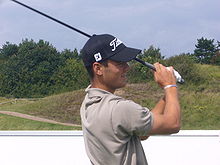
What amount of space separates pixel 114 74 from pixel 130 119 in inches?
9.4

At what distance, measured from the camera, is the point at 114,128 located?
5.90 feet

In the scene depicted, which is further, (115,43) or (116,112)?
(115,43)

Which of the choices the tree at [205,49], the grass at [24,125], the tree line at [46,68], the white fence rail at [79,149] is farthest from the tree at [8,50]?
the white fence rail at [79,149]

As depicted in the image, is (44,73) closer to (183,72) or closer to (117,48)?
(183,72)

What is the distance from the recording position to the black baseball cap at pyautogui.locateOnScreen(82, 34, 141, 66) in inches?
74.9

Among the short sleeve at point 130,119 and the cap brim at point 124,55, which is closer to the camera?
the short sleeve at point 130,119

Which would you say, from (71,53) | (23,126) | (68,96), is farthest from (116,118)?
(71,53)

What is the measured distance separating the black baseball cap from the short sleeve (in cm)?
22

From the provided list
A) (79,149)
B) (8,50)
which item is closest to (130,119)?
(79,149)

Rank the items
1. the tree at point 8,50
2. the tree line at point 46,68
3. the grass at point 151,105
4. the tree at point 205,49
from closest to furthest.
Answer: the grass at point 151,105, the tree line at point 46,68, the tree at point 205,49, the tree at point 8,50

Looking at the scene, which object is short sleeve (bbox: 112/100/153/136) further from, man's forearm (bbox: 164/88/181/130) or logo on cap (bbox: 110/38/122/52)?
logo on cap (bbox: 110/38/122/52)

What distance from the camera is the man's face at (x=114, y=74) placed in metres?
1.91

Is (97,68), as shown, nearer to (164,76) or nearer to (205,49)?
(164,76)

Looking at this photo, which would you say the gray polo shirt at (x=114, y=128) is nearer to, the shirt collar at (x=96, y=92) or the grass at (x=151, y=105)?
the shirt collar at (x=96, y=92)
